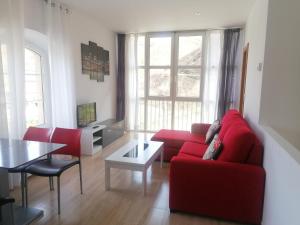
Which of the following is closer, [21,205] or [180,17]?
[21,205]

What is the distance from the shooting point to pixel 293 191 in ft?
4.16

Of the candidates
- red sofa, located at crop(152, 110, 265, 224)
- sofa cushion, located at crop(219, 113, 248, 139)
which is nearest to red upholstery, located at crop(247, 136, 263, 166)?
red sofa, located at crop(152, 110, 265, 224)

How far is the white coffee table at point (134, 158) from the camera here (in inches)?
101

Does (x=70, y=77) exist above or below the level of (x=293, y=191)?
above

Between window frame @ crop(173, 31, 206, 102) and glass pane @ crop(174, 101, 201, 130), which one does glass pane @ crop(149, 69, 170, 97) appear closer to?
window frame @ crop(173, 31, 206, 102)

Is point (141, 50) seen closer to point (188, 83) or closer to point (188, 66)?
point (188, 66)

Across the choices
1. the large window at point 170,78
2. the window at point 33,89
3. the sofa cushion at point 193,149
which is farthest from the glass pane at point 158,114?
the window at point 33,89

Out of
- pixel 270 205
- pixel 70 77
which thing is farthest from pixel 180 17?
pixel 270 205

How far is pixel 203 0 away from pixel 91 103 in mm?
2755

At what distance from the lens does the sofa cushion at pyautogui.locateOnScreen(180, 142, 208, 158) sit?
114 inches

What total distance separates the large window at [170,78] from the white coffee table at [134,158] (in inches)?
97.3

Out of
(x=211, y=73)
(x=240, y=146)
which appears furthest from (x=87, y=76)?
Result: (x=240, y=146)

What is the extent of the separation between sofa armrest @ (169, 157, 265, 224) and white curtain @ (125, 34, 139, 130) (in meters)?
3.74

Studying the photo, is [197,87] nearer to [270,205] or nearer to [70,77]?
[70,77]
